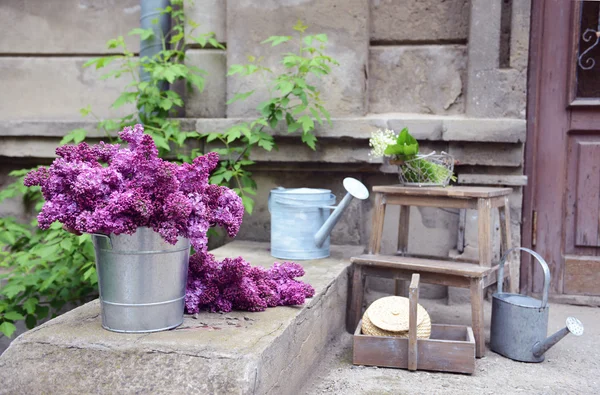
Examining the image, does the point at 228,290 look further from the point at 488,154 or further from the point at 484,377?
the point at 488,154

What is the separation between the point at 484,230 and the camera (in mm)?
2549

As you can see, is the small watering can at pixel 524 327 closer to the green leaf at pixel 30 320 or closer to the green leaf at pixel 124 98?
the green leaf at pixel 124 98

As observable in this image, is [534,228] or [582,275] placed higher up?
[534,228]

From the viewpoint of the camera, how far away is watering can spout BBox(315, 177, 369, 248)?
2676 mm

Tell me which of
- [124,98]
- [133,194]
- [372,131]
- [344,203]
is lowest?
[344,203]

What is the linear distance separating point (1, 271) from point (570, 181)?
3539 millimetres

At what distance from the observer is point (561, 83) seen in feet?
10.7

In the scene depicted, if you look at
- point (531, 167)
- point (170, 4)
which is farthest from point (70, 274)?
point (531, 167)

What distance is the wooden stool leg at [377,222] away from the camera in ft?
9.20

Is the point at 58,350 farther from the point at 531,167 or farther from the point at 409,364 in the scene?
the point at 531,167

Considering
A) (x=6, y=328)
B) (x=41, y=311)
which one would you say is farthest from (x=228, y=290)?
(x=41, y=311)

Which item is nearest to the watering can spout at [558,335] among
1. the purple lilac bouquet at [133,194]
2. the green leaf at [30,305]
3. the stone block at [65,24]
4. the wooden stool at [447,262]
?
the wooden stool at [447,262]

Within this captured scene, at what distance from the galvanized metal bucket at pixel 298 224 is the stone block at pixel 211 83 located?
86 cm

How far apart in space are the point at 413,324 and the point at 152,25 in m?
2.41
